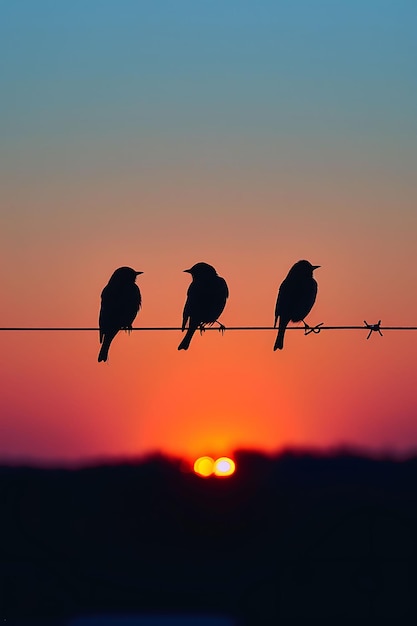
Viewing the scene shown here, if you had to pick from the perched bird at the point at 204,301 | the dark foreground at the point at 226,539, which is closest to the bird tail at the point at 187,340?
the perched bird at the point at 204,301

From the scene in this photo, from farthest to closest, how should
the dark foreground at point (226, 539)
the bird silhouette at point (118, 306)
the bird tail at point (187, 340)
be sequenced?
the dark foreground at point (226, 539) < the bird silhouette at point (118, 306) < the bird tail at point (187, 340)

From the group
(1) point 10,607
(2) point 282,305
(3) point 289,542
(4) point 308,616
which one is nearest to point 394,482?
(3) point 289,542

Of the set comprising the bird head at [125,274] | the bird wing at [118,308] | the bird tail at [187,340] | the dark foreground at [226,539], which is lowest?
the bird tail at [187,340]

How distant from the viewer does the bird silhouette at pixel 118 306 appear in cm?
2291

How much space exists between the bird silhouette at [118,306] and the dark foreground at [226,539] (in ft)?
84.2

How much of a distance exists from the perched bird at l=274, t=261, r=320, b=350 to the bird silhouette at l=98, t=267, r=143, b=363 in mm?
2035

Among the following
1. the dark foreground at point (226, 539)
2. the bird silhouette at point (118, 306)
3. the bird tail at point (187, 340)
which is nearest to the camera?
the bird tail at point (187, 340)

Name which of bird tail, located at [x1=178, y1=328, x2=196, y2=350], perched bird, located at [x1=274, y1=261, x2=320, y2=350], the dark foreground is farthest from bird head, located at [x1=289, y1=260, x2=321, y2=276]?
the dark foreground

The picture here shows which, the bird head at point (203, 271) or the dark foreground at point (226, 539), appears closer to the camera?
the bird head at point (203, 271)

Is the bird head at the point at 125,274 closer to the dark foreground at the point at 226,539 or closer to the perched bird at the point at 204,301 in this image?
the perched bird at the point at 204,301

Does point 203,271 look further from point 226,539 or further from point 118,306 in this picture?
point 226,539

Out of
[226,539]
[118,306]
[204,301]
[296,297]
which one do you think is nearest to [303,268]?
[296,297]

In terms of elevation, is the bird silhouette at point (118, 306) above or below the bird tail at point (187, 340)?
above

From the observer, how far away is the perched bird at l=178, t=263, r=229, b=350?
22.6 meters
